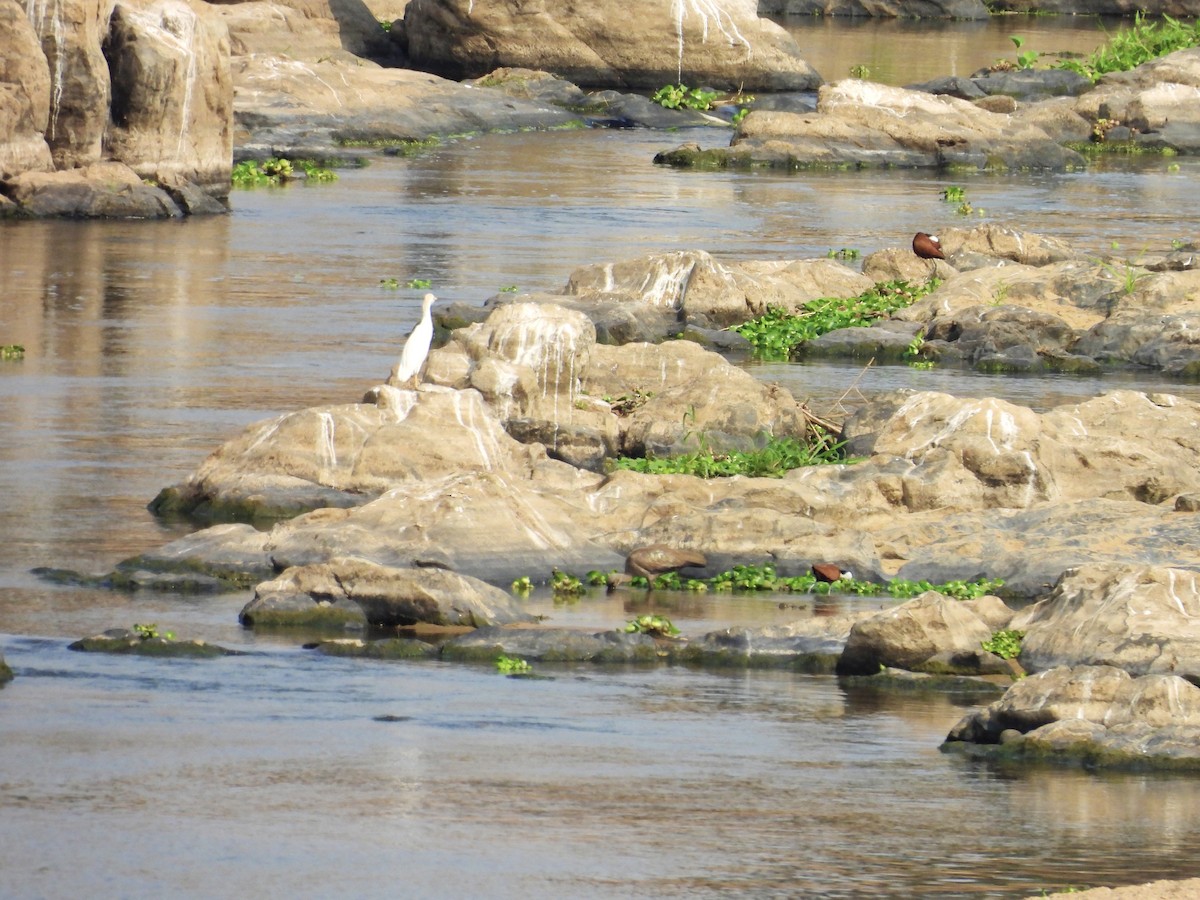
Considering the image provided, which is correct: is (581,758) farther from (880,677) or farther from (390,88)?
(390,88)

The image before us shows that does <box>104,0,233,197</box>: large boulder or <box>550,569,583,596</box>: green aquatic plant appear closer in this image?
<box>550,569,583,596</box>: green aquatic plant

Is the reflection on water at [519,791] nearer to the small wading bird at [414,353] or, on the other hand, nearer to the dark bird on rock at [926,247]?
the small wading bird at [414,353]

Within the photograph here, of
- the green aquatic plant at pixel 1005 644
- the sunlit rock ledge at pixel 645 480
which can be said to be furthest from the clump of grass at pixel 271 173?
the green aquatic plant at pixel 1005 644

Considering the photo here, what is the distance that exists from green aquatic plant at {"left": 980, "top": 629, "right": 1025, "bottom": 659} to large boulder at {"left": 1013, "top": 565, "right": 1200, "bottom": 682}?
0.08 meters

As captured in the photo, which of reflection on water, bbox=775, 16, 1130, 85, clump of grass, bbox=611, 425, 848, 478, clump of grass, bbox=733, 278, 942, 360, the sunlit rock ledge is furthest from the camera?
reflection on water, bbox=775, 16, 1130, 85

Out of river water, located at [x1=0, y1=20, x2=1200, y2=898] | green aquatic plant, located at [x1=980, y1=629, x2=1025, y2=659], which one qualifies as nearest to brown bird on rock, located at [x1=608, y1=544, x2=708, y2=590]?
river water, located at [x1=0, y1=20, x2=1200, y2=898]

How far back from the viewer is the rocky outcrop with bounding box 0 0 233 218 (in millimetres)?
28859

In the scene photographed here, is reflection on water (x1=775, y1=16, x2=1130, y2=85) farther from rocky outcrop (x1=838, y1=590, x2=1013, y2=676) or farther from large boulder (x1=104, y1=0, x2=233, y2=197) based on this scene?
rocky outcrop (x1=838, y1=590, x2=1013, y2=676)

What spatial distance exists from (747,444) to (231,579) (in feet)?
15.4

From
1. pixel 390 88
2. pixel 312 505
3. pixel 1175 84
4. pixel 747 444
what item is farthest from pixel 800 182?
pixel 312 505

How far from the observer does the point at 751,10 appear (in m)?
50.9

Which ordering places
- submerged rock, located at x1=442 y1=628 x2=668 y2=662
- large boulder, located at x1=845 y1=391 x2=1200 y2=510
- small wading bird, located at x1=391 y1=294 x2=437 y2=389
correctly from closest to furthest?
submerged rock, located at x1=442 y1=628 x2=668 y2=662
large boulder, located at x1=845 y1=391 x2=1200 y2=510
small wading bird, located at x1=391 y1=294 x2=437 y2=389

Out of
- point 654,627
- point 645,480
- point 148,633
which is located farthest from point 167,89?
point 148,633

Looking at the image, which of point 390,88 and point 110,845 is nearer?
point 110,845
